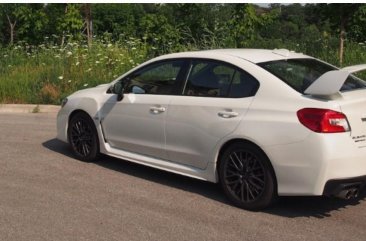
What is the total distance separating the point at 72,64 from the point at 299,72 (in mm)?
8421

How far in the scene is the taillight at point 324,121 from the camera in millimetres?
4638

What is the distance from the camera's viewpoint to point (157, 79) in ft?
20.1

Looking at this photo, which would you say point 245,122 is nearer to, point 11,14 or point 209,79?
point 209,79

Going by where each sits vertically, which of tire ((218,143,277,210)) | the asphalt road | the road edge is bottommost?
the road edge

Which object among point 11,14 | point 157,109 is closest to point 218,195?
point 157,109

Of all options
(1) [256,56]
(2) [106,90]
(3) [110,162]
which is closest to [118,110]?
(2) [106,90]

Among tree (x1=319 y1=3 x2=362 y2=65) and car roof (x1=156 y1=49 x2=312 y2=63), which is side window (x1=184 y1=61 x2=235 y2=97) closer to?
car roof (x1=156 y1=49 x2=312 y2=63)

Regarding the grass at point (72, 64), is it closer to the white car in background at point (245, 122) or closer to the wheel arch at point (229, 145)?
the white car in background at point (245, 122)

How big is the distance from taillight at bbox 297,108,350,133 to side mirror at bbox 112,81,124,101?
2.43 meters

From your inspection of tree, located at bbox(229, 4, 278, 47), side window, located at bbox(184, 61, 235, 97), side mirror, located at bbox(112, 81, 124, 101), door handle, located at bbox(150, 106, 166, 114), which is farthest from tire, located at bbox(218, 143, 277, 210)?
tree, located at bbox(229, 4, 278, 47)

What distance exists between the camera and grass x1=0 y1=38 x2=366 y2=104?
11930 millimetres

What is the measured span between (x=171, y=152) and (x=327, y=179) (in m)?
1.80

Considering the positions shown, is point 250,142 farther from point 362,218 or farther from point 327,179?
point 362,218

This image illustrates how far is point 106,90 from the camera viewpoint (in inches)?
264
